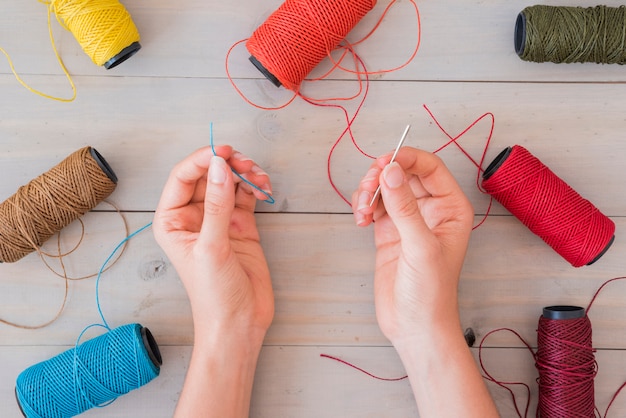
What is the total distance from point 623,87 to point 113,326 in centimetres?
124

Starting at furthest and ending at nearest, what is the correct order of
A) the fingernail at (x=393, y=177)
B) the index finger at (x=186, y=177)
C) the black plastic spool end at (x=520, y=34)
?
the black plastic spool end at (x=520, y=34), the index finger at (x=186, y=177), the fingernail at (x=393, y=177)

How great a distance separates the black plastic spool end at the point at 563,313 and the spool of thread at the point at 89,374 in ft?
2.67

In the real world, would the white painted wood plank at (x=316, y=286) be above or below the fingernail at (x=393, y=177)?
below

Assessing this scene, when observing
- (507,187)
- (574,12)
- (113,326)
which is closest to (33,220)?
(113,326)

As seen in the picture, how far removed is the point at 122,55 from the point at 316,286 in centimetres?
63

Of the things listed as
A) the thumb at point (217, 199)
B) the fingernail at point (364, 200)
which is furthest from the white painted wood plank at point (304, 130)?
the thumb at point (217, 199)

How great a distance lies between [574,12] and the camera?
1.16 metres

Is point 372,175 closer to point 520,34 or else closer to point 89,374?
point 520,34

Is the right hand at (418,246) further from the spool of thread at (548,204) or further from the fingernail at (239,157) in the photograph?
the fingernail at (239,157)

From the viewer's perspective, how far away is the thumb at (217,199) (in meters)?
0.97

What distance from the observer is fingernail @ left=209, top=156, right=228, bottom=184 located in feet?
3.16

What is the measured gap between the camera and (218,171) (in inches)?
37.9

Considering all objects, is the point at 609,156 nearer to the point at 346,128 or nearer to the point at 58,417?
the point at 346,128

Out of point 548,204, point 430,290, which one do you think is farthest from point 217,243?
point 548,204
